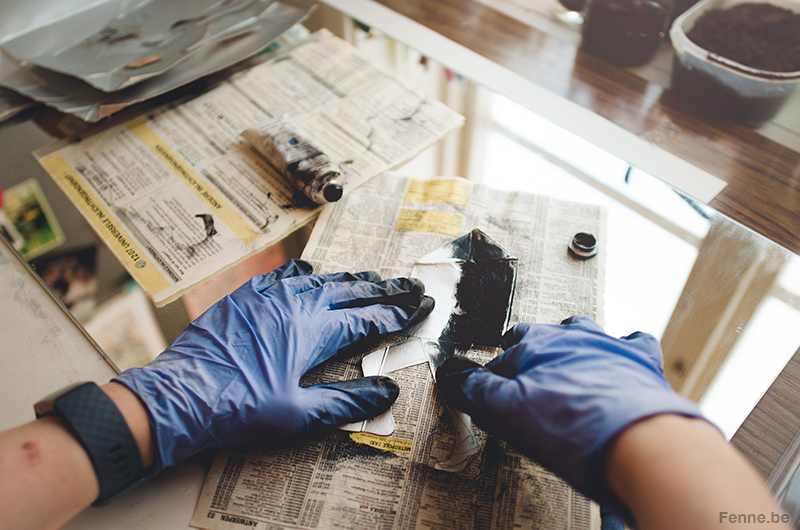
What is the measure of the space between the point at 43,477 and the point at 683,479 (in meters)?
0.57

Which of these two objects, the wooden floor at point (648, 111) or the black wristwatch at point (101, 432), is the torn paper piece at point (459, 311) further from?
the wooden floor at point (648, 111)

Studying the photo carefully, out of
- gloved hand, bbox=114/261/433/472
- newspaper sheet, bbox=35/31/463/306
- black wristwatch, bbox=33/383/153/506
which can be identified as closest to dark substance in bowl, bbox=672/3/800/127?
newspaper sheet, bbox=35/31/463/306

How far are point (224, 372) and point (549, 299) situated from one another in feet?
1.47

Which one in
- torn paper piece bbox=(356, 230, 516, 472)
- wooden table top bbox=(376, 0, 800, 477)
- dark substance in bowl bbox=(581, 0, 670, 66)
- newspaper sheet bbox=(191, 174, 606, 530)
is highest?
dark substance in bowl bbox=(581, 0, 670, 66)

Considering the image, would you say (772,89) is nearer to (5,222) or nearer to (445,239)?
(445,239)

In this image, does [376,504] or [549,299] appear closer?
[376,504]

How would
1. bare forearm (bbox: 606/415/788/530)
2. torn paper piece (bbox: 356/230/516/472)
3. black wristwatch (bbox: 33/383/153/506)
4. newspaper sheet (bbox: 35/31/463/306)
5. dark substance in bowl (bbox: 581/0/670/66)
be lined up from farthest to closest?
dark substance in bowl (bbox: 581/0/670/66)
newspaper sheet (bbox: 35/31/463/306)
torn paper piece (bbox: 356/230/516/472)
black wristwatch (bbox: 33/383/153/506)
bare forearm (bbox: 606/415/788/530)

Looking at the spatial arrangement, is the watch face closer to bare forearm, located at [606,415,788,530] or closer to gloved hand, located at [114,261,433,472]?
gloved hand, located at [114,261,433,472]

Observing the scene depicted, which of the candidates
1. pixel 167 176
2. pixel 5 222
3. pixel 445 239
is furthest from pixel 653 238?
pixel 5 222

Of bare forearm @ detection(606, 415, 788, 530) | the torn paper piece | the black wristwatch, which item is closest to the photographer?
bare forearm @ detection(606, 415, 788, 530)

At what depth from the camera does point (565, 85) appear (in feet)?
3.40

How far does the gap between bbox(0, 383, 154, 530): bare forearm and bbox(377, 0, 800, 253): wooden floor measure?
0.93 m

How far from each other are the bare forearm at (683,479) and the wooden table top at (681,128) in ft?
0.61

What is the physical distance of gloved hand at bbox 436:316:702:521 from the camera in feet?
1.48
